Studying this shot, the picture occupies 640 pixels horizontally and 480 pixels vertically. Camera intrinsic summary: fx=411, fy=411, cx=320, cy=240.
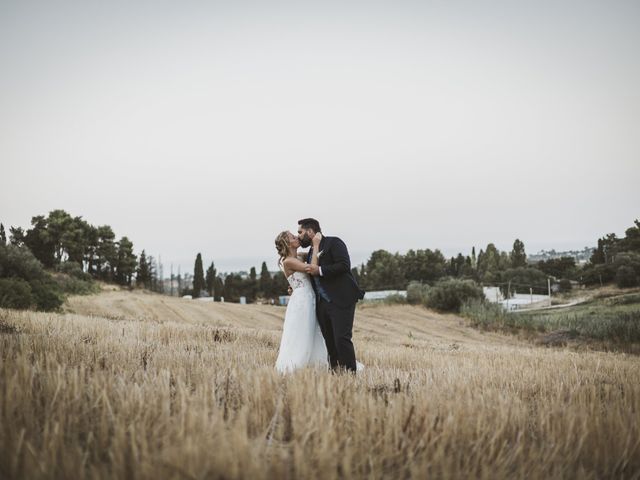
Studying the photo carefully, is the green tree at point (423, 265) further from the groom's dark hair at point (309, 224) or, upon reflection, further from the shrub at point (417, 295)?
the groom's dark hair at point (309, 224)

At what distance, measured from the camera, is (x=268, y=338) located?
9.21 metres

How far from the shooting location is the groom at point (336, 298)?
6.10 metres

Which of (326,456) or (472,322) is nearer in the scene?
(326,456)

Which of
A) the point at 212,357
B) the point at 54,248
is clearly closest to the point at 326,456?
the point at 212,357

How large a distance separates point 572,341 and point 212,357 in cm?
1682

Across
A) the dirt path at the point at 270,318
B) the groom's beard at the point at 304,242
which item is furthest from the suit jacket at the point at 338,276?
the dirt path at the point at 270,318

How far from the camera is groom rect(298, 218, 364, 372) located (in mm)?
6098

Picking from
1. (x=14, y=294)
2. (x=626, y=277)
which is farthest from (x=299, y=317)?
(x=626, y=277)

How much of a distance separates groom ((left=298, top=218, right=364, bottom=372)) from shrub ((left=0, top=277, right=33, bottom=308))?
11479 millimetres

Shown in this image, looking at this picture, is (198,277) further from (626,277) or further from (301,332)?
(301,332)

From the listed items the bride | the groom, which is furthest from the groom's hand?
the bride

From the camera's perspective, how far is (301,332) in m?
6.43

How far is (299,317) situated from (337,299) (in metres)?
0.74

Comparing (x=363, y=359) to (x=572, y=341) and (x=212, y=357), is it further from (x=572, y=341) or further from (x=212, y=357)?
(x=572, y=341)
